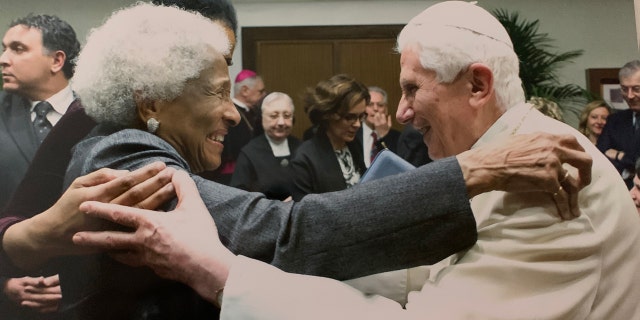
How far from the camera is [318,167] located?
4.68 ft

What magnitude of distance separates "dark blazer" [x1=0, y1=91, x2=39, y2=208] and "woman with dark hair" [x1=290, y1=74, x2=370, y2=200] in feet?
1.70

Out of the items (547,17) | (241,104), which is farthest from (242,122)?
(547,17)

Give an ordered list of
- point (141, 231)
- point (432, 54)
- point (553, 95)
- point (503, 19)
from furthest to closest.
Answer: point (553, 95) → point (503, 19) → point (432, 54) → point (141, 231)

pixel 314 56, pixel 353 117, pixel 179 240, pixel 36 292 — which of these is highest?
pixel 314 56

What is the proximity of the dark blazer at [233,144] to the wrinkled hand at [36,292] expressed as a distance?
33cm

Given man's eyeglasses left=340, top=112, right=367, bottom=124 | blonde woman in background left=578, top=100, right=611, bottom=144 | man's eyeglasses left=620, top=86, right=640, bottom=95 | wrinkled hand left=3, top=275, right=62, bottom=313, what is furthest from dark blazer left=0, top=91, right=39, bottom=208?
man's eyeglasses left=620, top=86, right=640, bottom=95

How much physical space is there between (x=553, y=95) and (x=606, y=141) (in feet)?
0.57

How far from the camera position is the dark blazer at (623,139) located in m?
1.51

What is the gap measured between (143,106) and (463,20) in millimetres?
594

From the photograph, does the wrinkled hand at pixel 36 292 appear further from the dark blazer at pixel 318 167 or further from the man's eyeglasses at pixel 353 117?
the man's eyeglasses at pixel 353 117

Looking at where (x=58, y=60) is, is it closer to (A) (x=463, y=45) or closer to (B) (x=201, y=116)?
(B) (x=201, y=116)

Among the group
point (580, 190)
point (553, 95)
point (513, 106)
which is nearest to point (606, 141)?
point (553, 95)

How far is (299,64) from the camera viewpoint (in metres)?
1.51

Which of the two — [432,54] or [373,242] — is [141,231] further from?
[432,54]
